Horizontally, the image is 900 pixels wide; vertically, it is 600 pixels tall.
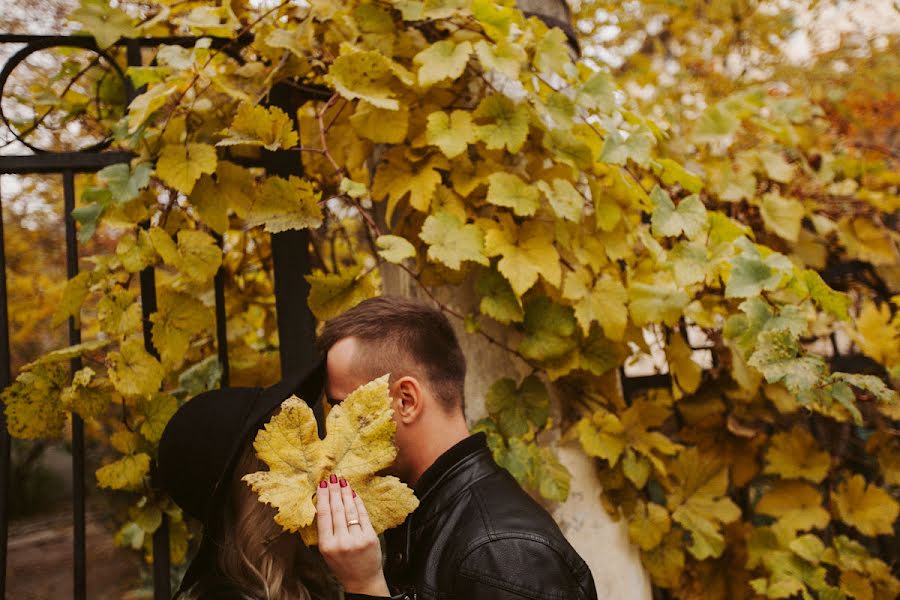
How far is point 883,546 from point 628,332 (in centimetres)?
146

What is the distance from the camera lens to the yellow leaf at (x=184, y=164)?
5.56 feet

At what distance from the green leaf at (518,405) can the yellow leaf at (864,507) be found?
116 cm

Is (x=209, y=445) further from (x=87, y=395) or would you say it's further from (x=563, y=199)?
(x=563, y=199)

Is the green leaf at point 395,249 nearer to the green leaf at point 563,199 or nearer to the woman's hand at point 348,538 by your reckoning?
the green leaf at point 563,199

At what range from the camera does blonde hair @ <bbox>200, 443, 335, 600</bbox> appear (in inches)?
54.0

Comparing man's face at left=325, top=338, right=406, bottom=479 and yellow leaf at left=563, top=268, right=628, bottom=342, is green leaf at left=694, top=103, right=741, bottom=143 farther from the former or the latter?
man's face at left=325, top=338, right=406, bottom=479

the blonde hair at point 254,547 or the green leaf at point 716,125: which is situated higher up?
the green leaf at point 716,125

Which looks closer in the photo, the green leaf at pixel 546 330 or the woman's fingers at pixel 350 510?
the woman's fingers at pixel 350 510

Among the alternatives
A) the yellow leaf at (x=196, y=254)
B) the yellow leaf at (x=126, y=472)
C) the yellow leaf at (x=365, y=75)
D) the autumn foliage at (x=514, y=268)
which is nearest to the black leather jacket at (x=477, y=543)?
the autumn foliage at (x=514, y=268)

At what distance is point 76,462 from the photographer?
1.68 m

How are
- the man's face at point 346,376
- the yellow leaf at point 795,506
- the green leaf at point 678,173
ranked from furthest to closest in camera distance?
the yellow leaf at point 795,506 → the green leaf at point 678,173 → the man's face at point 346,376

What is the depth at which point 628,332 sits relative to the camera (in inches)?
75.1

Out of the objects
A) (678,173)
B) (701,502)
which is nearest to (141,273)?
(678,173)

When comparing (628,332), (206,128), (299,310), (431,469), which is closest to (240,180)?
(206,128)
